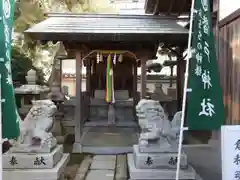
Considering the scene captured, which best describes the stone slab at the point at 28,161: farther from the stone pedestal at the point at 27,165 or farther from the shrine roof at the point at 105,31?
the shrine roof at the point at 105,31

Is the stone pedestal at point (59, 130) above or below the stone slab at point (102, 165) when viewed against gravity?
above

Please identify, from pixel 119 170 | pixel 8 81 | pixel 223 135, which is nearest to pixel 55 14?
pixel 119 170

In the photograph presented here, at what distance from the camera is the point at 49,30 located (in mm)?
8906

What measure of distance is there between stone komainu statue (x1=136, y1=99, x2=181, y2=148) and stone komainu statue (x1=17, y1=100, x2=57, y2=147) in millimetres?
1695

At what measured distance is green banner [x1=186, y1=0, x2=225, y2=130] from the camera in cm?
441

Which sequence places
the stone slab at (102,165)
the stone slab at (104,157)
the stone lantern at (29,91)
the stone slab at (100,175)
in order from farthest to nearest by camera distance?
the stone lantern at (29,91) → the stone slab at (104,157) → the stone slab at (102,165) → the stone slab at (100,175)

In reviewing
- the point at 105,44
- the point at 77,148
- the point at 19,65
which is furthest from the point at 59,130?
the point at 19,65

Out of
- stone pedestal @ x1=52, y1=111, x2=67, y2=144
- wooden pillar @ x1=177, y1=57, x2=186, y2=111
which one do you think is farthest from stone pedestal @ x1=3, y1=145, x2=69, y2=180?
wooden pillar @ x1=177, y1=57, x2=186, y2=111

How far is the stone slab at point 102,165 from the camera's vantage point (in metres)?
7.79

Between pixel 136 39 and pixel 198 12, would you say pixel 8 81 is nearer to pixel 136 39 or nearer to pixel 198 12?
pixel 198 12

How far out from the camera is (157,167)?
6.04 m

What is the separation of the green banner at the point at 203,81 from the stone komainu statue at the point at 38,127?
112 inches

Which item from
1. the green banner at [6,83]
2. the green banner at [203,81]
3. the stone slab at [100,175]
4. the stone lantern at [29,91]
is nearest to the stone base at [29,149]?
the stone slab at [100,175]

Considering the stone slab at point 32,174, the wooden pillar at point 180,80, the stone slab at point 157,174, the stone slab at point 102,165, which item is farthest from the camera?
the wooden pillar at point 180,80
